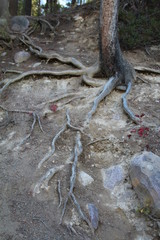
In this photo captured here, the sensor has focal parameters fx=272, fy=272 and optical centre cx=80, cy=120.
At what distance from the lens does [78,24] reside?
11.6m

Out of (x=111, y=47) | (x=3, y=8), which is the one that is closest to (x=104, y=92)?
(x=111, y=47)

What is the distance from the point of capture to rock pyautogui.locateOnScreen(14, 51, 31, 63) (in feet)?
31.0

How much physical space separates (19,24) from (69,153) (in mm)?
7918

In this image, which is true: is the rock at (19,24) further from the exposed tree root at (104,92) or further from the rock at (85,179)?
the rock at (85,179)

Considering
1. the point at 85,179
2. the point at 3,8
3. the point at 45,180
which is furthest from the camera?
the point at 3,8

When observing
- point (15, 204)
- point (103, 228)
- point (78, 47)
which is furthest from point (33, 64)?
point (103, 228)

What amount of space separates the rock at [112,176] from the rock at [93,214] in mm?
538

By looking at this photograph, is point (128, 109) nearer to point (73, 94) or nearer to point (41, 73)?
point (73, 94)

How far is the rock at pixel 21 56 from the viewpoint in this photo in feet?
31.0

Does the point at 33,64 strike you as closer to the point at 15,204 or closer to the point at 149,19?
the point at 149,19

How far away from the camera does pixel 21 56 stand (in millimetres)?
9492

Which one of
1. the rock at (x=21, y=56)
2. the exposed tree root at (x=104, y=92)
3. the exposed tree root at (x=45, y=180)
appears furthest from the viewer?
the rock at (x=21, y=56)

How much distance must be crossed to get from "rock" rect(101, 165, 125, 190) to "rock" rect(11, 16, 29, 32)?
27.2 ft

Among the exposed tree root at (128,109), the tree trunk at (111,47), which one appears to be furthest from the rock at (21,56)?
the exposed tree root at (128,109)
